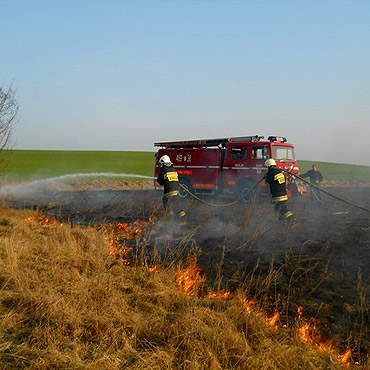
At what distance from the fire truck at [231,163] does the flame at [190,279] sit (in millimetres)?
7369

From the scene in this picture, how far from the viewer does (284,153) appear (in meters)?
13.6

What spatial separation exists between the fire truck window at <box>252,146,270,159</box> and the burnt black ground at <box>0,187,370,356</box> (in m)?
2.61

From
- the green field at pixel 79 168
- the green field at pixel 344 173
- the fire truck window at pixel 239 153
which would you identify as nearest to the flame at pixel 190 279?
the fire truck window at pixel 239 153

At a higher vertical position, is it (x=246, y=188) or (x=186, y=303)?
(x=246, y=188)

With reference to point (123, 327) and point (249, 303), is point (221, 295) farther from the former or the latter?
point (123, 327)

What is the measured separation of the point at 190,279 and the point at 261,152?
28.5ft

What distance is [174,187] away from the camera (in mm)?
9562

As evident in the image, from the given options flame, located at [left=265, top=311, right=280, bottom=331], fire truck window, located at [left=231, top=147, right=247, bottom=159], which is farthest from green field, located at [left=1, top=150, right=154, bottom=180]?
flame, located at [left=265, top=311, right=280, bottom=331]

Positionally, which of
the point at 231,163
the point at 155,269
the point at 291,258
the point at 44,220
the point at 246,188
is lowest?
Result: the point at 155,269

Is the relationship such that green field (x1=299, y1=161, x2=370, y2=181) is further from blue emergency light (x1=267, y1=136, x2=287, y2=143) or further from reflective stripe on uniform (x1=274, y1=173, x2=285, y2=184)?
reflective stripe on uniform (x1=274, y1=173, x2=285, y2=184)

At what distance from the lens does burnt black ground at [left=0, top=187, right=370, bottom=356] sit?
458 cm

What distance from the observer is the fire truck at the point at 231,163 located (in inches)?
521

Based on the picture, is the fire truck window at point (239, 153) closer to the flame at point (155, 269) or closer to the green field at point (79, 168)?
the flame at point (155, 269)

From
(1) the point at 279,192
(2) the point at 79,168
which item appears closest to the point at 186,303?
(1) the point at 279,192
